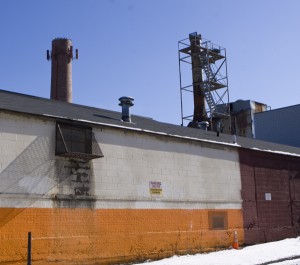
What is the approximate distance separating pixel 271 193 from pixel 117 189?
30.5ft

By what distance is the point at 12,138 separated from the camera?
12969 mm

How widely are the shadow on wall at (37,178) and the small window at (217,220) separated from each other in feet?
19.8

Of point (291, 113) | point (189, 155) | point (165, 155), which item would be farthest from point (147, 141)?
point (291, 113)

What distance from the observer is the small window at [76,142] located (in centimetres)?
1390

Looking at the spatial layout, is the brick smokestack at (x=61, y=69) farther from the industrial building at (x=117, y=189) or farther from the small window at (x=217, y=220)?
the small window at (x=217, y=220)

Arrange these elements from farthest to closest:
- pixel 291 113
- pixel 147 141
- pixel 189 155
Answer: pixel 291 113, pixel 189 155, pixel 147 141

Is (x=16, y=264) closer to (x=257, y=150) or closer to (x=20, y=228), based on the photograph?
(x=20, y=228)

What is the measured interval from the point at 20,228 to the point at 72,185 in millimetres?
2062

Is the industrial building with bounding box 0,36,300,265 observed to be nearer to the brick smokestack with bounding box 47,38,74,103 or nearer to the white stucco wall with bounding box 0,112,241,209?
the white stucco wall with bounding box 0,112,241,209

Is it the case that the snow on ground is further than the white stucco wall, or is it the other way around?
the snow on ground

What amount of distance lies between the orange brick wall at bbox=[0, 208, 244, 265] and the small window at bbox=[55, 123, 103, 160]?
67.2 inches

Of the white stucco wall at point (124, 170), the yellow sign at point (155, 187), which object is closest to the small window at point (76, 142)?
the white stucco wall at point (124, 170)

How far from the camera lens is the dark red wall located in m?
20.4

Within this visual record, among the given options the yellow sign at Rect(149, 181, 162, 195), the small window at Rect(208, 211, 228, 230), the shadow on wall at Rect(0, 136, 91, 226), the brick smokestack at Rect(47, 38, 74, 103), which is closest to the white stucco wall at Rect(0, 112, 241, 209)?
the shadow on wall at Rect(0, 136, 91, 226)
